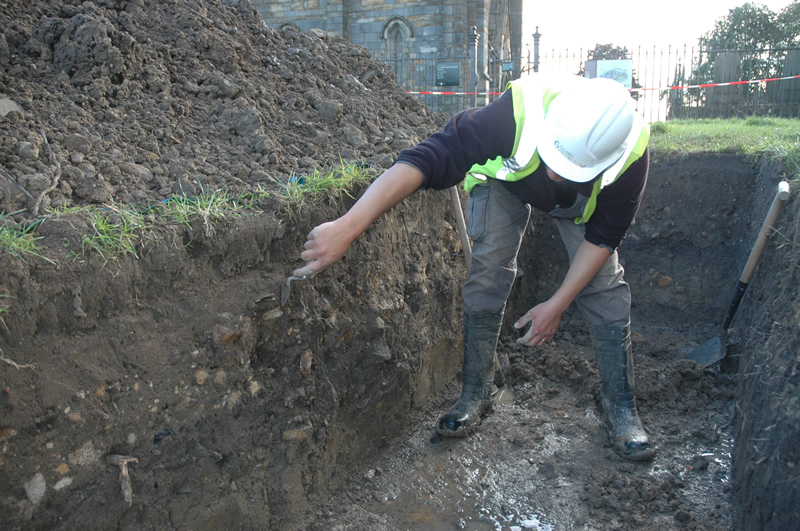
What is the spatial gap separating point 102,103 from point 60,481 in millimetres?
1849

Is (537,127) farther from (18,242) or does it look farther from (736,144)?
(736,144)

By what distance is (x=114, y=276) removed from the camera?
1.81 m

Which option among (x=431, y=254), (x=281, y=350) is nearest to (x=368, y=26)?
(x=431, y=254)

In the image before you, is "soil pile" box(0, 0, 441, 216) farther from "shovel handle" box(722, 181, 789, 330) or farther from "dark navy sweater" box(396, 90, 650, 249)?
"shovel handle" box(722, 181, 789, 330)

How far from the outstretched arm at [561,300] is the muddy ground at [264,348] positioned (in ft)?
2.47

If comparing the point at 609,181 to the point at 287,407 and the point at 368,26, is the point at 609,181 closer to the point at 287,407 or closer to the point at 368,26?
the point at 287,407

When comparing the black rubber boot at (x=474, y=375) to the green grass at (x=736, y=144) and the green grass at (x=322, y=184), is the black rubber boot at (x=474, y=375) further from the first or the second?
the green grass at (x=736, y=144)

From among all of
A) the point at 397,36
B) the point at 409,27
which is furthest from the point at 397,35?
the point at 409,27

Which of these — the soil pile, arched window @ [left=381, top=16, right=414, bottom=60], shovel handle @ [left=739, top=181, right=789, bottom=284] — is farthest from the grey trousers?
arched window @ [left=381, top=16, right=414, bottom=60]

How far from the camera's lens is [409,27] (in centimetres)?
1603

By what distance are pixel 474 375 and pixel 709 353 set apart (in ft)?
5.57

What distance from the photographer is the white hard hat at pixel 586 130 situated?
82.4 inches

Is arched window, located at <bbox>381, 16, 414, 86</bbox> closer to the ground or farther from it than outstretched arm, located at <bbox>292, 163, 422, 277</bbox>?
farther from it

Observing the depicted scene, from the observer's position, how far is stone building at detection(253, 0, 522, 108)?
15141mm
